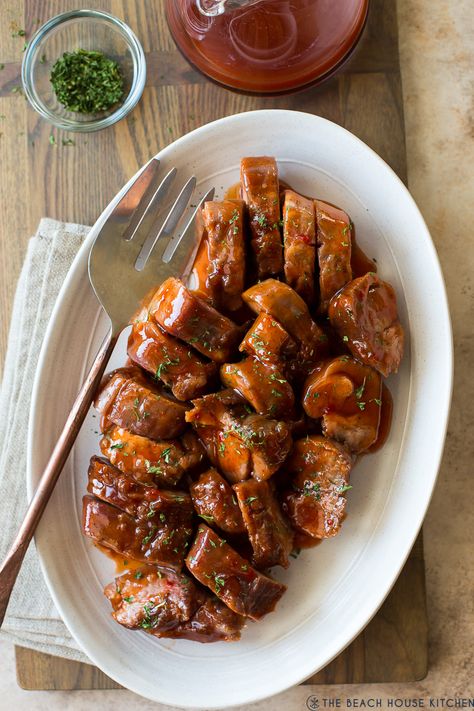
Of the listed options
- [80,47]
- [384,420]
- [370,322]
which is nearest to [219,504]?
[384,420]

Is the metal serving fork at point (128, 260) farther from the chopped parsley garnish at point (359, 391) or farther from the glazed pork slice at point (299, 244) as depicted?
the chopped parsley garnish at point (359, 391)

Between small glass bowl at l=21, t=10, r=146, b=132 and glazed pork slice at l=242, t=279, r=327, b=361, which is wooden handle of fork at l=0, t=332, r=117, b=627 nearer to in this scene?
glazed pork slice at l=242, t=279, r=327, b=361

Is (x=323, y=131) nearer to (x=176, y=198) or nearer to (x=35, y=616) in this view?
(x=176, y=198)

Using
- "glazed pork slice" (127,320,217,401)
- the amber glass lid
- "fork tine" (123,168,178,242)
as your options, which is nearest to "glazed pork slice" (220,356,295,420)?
"glazed pork slice" (127,320,217,401)

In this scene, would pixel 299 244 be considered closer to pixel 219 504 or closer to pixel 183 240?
pixel 183 240

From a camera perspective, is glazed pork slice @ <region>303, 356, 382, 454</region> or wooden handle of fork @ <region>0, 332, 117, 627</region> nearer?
glazed pork slice @ <region>303, 356, 382, 454</region>
